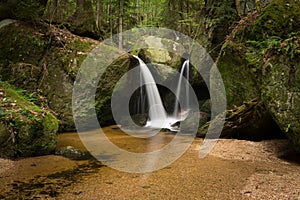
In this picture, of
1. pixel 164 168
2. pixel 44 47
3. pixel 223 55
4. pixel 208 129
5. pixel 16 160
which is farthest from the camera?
pixel 44 47

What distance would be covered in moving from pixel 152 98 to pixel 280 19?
802 cm

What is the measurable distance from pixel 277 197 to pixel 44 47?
9563mm

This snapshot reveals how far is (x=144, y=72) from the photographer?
42.5 feet

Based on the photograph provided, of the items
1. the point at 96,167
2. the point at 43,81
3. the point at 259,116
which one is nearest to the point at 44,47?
the point at 43,81

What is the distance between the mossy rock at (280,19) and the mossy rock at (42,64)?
7071 mm

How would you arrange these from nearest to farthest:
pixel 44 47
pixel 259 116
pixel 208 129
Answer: pixel 259 116, pixel 208 129, pixel 44 47

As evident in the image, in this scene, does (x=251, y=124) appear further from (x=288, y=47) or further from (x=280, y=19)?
(x=280, y=19)

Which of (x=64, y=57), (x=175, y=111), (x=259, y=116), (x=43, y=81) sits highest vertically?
(x=64, y=57)

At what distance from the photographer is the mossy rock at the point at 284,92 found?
4.89 m

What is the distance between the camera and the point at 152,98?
43.4ft

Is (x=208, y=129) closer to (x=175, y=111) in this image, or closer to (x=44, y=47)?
(x=175, y=111)

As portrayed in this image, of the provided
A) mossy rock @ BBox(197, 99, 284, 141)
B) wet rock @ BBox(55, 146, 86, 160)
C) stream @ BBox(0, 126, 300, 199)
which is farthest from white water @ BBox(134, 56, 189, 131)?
stream @ BBox(0, 126, 300, 199)

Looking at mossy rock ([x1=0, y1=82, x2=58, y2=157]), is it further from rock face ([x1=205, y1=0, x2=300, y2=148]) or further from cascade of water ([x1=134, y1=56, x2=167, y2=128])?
cascade of water ([x1=134, y1=56, x2=167, y2=128])

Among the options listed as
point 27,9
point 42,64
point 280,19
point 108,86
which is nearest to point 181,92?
point 108,86
